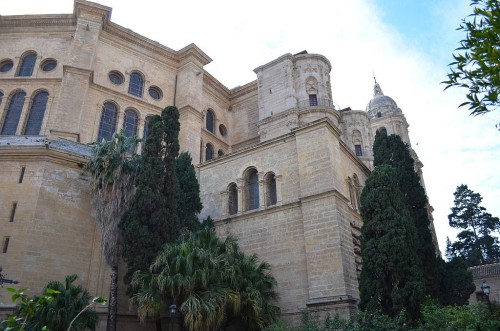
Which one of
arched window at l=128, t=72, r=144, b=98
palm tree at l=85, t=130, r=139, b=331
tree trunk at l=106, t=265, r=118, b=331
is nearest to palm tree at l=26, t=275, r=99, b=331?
tree trunk at l=106, t=265, r=118, b=331

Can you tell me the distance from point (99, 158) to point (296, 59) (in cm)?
1561

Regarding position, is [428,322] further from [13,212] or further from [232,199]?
[13,212]

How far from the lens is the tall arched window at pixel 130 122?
864 inches

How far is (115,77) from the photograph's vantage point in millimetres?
22672

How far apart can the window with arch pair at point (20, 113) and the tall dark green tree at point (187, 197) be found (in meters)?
9.06

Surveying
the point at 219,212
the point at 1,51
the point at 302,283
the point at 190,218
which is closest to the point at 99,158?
the point at 190,218

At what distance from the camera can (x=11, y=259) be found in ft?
40.2

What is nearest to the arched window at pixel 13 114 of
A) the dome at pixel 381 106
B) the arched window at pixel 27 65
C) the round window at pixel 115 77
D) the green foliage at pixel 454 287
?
the arched window at pixel 27 65

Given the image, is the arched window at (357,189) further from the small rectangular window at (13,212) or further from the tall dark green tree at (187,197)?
the small rectangular window at (13,212)

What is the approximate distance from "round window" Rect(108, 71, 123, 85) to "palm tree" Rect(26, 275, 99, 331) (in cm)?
1400

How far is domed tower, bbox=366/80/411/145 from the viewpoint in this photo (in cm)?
3722

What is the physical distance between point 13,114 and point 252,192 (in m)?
13.3

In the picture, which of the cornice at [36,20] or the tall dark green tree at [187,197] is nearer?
the tall dark green tree at [187,197]

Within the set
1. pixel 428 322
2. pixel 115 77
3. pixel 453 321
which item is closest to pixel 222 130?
pixel 115 77
